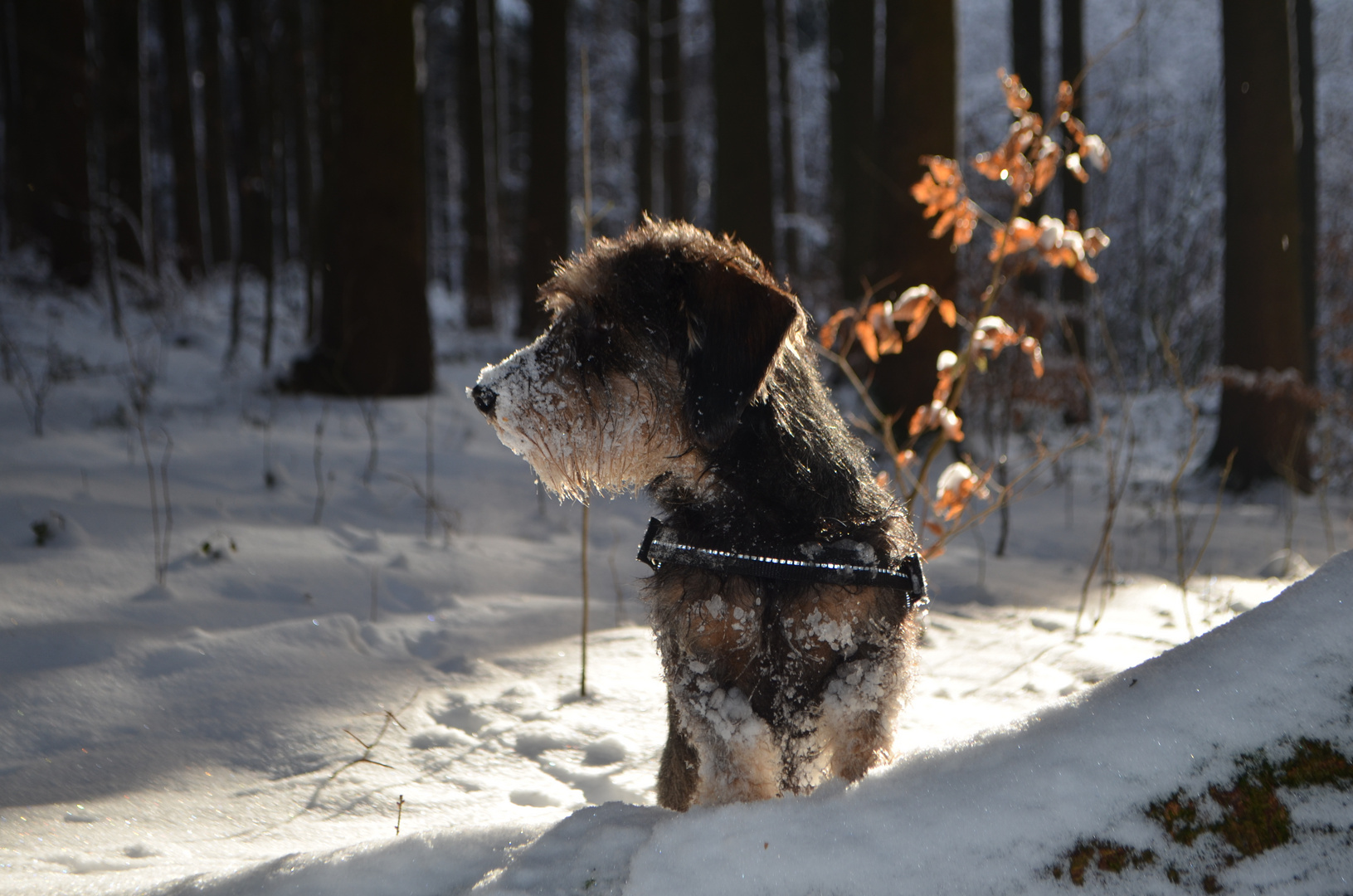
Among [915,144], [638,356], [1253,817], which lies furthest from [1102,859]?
[915,144]

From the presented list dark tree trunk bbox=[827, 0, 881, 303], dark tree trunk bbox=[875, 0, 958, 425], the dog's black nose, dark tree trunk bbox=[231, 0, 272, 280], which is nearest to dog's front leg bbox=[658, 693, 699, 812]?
the dog's black nose

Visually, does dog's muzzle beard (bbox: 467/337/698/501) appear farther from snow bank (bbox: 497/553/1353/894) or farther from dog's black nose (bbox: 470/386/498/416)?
snow bank (bbox: 497/553/1353/894)

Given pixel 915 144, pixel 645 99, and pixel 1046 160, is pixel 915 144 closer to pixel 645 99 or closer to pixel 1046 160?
pixel 1046 160

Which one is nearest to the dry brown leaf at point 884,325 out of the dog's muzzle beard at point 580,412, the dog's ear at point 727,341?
the dog's ear at point 727,341

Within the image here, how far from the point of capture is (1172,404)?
1509 cm

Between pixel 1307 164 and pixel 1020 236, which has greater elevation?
pixel 1307 164

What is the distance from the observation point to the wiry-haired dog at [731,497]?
211cm

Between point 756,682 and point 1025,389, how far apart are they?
6.39 meters

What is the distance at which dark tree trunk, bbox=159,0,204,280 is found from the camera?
62.5ft

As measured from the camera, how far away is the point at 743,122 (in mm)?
11133

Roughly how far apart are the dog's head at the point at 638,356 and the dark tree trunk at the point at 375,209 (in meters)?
7.11

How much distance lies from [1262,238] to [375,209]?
30.7ft

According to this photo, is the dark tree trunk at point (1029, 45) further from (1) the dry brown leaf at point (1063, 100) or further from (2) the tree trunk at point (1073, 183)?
(1) the dry brown leaf at point (1063, 100)

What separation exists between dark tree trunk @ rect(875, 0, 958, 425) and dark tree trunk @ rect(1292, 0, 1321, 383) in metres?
6.10
